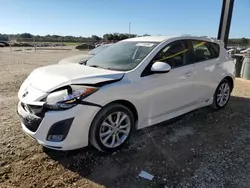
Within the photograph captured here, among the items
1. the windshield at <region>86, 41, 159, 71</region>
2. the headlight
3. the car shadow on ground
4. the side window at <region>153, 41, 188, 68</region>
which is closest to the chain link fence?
the windshield at <region>86, 41, 159, 71</region>

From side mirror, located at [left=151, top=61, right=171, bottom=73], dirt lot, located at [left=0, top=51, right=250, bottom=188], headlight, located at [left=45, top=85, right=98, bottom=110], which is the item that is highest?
side mirror, located at [left=151, top=61, right=171, bottom=73]

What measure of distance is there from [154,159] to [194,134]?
1.11 metres

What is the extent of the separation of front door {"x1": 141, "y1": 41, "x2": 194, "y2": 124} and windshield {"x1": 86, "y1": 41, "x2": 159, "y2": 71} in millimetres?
216

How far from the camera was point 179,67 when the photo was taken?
390cm

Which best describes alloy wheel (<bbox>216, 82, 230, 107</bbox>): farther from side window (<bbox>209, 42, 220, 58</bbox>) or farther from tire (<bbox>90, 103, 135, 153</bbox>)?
tire (<bbox>90, 103, 135, 153</bbox>)

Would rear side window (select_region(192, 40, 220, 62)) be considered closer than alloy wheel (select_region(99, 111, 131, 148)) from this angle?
No

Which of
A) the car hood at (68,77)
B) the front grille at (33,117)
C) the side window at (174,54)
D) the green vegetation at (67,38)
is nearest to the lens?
the front grille at (33,117)

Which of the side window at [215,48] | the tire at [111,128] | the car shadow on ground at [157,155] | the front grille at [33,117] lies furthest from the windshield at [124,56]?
the side window at [215,48]

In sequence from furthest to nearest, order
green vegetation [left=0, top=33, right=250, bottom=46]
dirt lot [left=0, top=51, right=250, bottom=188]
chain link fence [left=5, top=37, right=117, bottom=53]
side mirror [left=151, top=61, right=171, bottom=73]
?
1. green vegetation [left=0, top=33, right=250, bottom=46]
2. chain link fence [left=5, top=37, right=117, bottom=53]
3. side mirror [left=151, top=61, right=171, bottom=73]
4. dirt lot [left=0, top=51, right=250, bottom=188]

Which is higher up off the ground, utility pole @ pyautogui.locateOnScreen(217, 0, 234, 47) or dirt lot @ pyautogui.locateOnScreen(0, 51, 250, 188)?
utility pole @ pyautogui.locateOnScreen(217, 0, 234, 47)

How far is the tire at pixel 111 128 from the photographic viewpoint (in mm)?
2967

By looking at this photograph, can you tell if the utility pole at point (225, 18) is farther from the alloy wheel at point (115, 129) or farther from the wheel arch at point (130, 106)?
the alloy wheel at point (115, 129)

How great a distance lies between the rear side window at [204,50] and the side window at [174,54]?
1.02 feet

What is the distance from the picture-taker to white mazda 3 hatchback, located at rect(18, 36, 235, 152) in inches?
109
